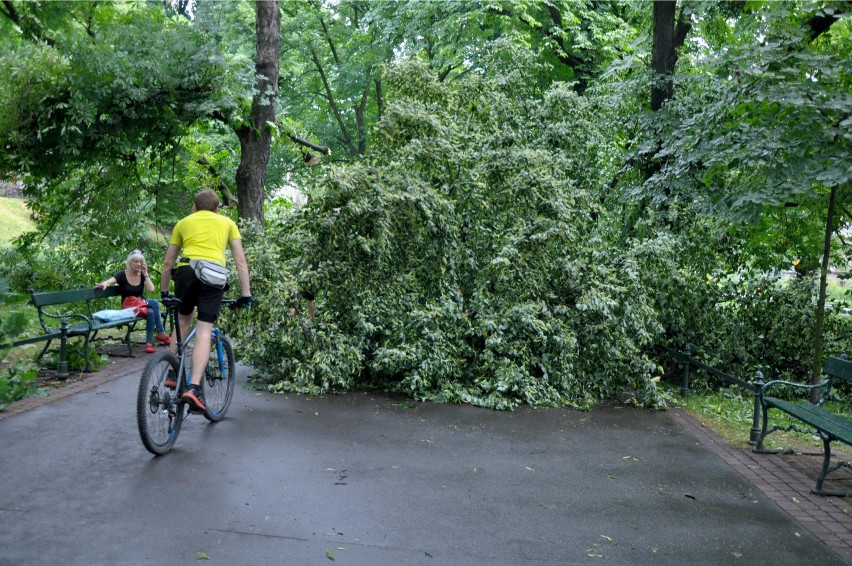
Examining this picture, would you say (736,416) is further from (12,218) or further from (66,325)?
(12,218)

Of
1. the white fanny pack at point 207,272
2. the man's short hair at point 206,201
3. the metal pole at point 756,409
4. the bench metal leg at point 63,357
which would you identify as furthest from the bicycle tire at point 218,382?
the metal pole at point 756,409

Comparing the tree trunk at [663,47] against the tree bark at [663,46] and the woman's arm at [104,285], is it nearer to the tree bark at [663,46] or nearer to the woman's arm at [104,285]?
the tree bark at [663,46]

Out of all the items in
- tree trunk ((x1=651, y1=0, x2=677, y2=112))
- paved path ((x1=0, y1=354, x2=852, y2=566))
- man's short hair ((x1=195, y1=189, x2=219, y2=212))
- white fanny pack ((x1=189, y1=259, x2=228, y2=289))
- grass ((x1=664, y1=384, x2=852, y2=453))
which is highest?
tree trunk ((x1=651, y1=0, x2=677, y2=112))

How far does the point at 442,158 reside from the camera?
11000mm

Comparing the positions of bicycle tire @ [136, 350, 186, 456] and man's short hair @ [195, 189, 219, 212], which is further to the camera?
man's short hair @ [195, 189, 219, 212]

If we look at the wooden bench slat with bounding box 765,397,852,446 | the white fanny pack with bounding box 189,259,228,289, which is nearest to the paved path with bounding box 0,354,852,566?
the wooden bench slat with bounding box 765,397,852,446

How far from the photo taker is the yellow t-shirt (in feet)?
23.0

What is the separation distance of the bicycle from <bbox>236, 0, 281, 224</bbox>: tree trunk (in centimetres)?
645

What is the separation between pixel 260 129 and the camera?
45.0 ft

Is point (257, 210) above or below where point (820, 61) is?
below

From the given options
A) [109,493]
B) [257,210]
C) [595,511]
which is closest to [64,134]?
[257,210]

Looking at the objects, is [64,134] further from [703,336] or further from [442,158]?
[703,336]

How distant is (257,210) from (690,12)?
794 centimetres

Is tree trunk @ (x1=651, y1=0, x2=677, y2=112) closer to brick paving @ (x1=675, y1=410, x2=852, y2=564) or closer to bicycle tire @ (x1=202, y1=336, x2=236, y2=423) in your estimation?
brick paving @ (x1=675, y1=410, x2=852, y2=564)
